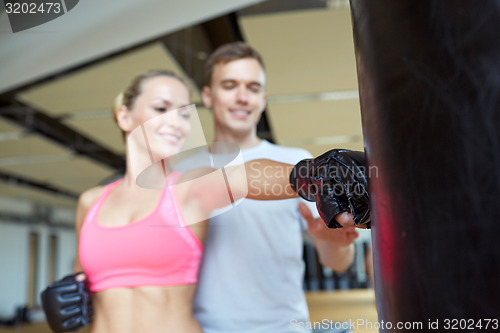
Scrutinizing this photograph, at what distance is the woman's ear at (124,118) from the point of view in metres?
1.03

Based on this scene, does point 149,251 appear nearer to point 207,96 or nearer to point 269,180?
point 269,180

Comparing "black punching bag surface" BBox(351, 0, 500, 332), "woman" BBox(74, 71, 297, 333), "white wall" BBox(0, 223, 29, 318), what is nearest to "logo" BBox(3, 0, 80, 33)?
"woman" BBox(74, 71, 297, 333)

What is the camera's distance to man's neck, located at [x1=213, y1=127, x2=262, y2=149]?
1.21 metres

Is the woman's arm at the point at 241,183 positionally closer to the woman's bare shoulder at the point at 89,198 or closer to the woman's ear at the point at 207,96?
the woman's bare shoulder at the point at 89,198

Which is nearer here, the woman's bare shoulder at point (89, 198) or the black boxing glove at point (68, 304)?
the black boxing glove at point (68, 304)

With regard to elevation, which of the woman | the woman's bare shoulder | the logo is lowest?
the woman

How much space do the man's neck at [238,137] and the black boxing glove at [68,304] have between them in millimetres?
474

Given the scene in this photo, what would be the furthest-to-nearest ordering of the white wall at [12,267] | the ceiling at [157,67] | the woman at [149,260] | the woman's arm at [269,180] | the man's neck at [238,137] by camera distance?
the white wall at [12,267], the ceiling at [157,67], the man's neck at [238,137], the woman at [149,260], the woman's arm at [269,180]

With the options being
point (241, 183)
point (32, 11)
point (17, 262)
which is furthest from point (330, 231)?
point (17, 262)

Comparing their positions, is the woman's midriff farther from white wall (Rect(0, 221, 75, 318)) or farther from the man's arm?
white wall (Rect(0, 221, 75, 318))

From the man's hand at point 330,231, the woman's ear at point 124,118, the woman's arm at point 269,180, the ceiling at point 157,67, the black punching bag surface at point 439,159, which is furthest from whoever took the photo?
the ceiling at point 157,67

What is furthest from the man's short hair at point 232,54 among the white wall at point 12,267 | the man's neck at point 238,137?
the white wall at point 12,267

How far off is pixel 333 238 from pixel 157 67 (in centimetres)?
337

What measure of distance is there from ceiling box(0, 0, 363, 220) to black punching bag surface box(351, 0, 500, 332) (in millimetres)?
685
